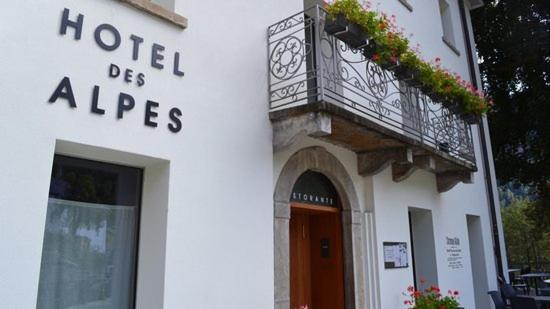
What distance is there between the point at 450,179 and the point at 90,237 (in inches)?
266

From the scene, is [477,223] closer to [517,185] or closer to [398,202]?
[398,202]

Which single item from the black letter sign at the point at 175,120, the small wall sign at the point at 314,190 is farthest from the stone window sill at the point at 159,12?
the small wall sign at the point at 314,190

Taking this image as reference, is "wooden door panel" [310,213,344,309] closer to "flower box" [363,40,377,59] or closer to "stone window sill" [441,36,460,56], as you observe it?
"flower box" [363,40,377,59]

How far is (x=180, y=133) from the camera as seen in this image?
4.05 metres

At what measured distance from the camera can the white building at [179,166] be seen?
3.17 m

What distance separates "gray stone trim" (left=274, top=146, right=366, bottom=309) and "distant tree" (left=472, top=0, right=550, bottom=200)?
33.5ft

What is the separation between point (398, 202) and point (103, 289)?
4.89 metres

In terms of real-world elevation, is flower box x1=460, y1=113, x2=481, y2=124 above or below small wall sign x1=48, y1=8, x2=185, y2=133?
above

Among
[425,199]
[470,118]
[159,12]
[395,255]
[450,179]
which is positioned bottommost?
[395,255]

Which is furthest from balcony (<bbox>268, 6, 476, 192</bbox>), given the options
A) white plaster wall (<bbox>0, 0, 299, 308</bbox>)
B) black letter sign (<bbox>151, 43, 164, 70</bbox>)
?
black letter sign (<bbox>151, 43, 164, 70</bbox>)

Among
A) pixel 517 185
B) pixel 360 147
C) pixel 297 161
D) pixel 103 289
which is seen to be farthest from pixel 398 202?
pixel 517 185

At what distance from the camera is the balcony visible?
4773 mm

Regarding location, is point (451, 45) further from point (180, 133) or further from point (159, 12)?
point (180, 133)

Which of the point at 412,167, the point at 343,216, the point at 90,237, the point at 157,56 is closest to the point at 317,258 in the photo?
the point at 343,216
